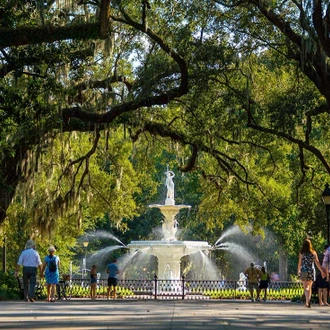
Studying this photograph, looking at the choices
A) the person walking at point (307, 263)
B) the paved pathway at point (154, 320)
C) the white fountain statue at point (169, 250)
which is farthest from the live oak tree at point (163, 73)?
the white fountain statue at point (169, 250)

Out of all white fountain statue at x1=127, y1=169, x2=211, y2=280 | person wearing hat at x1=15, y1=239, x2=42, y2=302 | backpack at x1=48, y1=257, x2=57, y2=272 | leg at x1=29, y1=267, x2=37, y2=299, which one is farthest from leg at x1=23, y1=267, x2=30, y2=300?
white fountain statue at x1=127, y1=169, x2=211, y2=280

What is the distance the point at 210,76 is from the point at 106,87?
434 centimetres

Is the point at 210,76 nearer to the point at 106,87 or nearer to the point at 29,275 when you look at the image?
the point at 106,87

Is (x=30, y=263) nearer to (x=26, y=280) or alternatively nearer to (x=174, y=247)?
(x=26, y=280)

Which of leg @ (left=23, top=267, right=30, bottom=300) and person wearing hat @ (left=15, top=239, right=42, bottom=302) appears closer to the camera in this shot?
person wearing hat @ (left=15, top=239, right=42, bottom=302)

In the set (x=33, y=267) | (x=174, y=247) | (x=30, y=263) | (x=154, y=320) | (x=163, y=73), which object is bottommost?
(x=154, y=320)

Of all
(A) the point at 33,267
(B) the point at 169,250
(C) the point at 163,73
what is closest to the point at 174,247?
(B) the point at 169,250

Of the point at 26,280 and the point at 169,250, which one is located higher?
the point at 169,250

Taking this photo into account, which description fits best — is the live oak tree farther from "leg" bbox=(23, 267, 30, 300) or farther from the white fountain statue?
the white fountain statue

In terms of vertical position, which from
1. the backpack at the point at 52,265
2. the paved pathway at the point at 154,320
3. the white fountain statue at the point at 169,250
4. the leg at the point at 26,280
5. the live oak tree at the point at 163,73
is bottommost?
the paved pathway at the point at 154,320

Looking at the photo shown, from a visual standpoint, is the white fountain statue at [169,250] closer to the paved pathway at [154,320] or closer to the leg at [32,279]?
the leg at [32,279]

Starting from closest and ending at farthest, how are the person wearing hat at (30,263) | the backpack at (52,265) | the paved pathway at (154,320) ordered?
the paved pathway at (154,320) < the person wearing hat at (30,263) < the backpack at (52,265)

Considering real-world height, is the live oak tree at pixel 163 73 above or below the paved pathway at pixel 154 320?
above

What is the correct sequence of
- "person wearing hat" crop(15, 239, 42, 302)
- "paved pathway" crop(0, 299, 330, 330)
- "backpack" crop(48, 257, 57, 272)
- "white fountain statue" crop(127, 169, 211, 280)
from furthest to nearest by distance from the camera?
"white fountain statue" crop(127, 169, 211, 280) < "backpack" crop(48, 257, 57, 272) < "person wearing hat" crop(15, 239, 42, 302) < "paved pathway" crop(0, 299, 330, 330)
